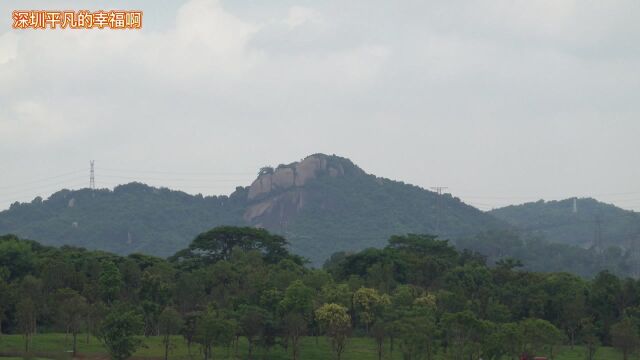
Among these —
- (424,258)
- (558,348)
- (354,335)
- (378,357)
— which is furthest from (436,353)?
(424,258)

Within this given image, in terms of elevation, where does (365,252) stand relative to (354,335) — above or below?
Answer: above

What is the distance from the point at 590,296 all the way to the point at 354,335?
2316 centimetres

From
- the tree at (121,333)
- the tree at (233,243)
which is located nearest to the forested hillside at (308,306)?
the tree at (121,333)

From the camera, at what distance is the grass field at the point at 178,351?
73.2 m

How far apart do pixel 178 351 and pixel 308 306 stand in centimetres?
1106

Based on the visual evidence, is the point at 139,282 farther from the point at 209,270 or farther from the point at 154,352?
the point at 154,352

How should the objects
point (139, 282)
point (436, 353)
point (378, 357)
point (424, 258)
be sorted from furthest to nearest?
point (424, 258) → point (139, 282) → point (378, 357) → point (436, 353)

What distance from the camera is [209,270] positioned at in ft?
313

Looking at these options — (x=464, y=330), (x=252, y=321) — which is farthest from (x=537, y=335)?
(x=252, y=321)

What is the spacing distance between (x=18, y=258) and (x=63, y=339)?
21170mm

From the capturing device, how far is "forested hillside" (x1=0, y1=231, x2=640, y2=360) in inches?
2805

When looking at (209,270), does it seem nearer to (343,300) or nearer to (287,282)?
(287,282)

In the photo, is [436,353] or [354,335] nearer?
[436,353]

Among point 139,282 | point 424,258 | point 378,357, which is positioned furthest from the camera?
point 424,258
